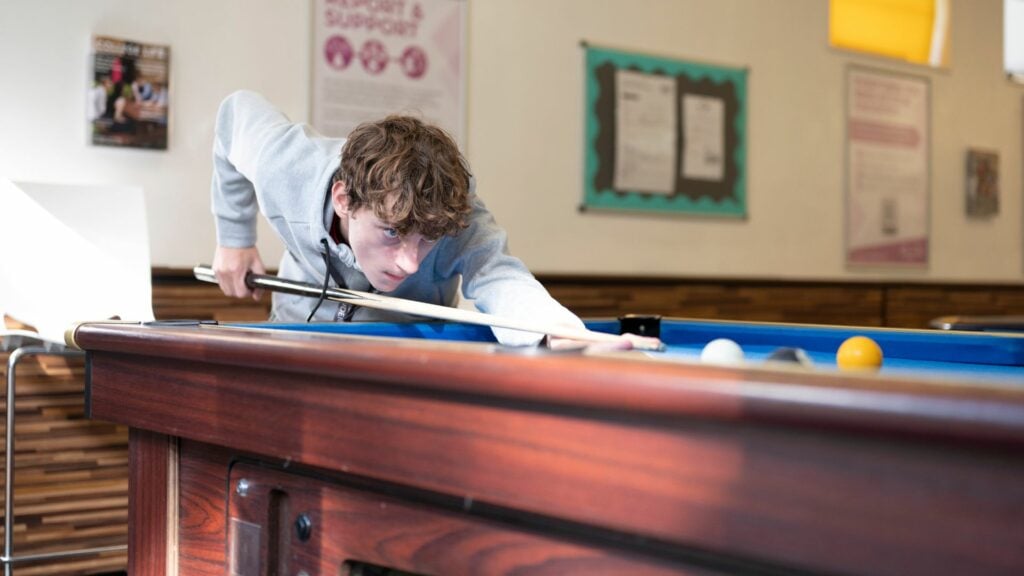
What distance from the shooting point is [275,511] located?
4.23ft

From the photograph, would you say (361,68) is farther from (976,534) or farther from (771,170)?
(976,534)

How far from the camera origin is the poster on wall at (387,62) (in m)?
3.53

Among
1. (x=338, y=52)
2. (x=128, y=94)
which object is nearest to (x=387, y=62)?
(x=338, y=52)

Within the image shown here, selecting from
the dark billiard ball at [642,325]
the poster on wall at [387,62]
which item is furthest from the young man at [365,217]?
the poster on wall at [387,62]

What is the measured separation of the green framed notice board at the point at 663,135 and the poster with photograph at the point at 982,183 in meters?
1.55

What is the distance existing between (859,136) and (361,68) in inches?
99.0

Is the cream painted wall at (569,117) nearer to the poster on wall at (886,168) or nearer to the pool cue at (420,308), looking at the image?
the poster on wall at (886,168)

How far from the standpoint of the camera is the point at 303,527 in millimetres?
1244

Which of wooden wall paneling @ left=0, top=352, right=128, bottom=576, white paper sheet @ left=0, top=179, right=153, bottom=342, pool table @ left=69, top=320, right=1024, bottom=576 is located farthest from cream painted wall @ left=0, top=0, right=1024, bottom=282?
pool table @ left=69, top=320, right=1024, bottom=576

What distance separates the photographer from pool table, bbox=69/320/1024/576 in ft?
2.35

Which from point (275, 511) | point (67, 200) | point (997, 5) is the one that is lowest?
point (275, 511)

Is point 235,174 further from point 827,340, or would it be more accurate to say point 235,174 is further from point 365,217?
point 827,340

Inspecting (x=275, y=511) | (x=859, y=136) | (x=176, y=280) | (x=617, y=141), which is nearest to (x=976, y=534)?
(x=275, y=511)

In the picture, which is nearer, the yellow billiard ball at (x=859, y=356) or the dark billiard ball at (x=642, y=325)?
the yellow billiard ball at (x=859, y=356)
